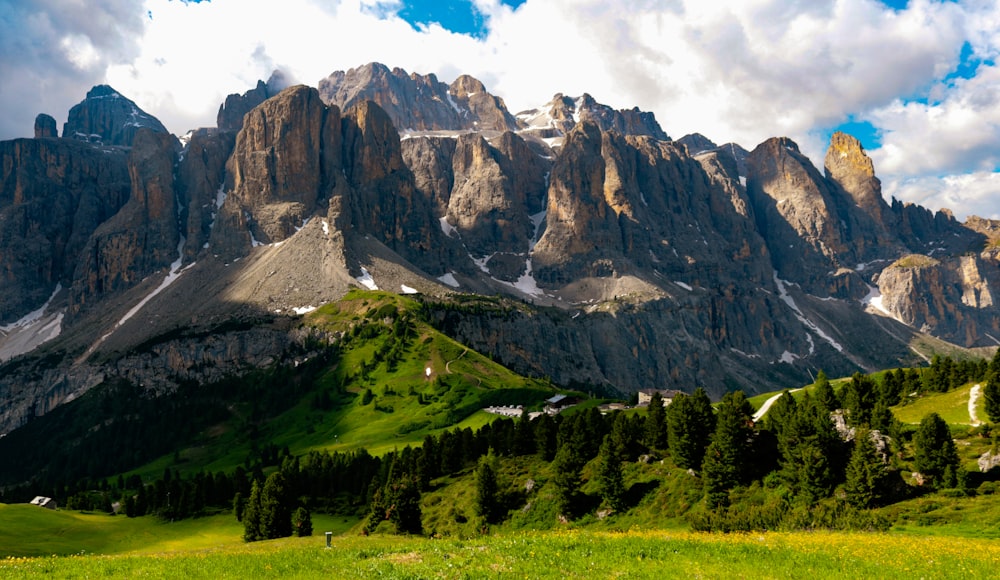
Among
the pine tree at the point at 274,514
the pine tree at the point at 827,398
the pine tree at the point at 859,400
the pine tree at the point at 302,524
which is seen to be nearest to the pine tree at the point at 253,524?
the pine tree at the point at 274,514

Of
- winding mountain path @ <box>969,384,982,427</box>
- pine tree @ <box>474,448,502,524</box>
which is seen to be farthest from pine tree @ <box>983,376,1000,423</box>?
pine tree @ <box>474,448,502,524</box>

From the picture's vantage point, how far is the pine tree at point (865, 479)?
5159 cm

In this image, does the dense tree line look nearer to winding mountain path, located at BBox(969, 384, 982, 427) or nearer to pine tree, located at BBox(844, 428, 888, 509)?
pine tree, located at BBox(844, 428, 888, 509)

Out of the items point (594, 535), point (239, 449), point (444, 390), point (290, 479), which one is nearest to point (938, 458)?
point (594, 535)

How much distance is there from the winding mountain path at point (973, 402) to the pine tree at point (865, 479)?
72.1 feet

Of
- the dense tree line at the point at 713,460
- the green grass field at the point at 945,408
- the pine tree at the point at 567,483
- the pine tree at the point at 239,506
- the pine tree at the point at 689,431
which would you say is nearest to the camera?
the dense tree line at the point at 713,460

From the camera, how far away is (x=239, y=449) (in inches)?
7805

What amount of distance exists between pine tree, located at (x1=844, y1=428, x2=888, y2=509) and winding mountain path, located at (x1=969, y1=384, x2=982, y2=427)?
21982mm

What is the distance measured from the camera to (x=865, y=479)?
52.2 m

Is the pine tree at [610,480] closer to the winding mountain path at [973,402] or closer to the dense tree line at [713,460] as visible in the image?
the dense tree line at [713,460]

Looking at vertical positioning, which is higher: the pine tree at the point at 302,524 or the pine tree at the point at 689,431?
the pine tree at the point at 689,431

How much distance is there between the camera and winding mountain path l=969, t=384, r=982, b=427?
69750 mm

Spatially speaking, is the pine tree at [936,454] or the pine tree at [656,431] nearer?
the pine tree at [936,454]

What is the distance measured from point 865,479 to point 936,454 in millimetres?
5198
